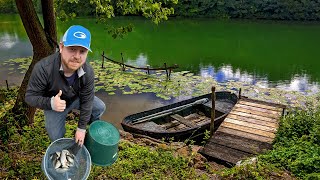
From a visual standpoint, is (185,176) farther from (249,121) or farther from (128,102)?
(128,102)

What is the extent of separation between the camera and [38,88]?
9.12 feet

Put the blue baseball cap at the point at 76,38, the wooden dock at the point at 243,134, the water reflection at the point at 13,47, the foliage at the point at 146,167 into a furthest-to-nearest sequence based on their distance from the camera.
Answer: the water reflection at the point at 13,47
the wooden dock at the point at 243,134
the foliage at the point at 146,167
the blue baseball cap at the point at 76,38

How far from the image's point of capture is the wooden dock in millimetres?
7113

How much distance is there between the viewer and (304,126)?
7027 millimetres

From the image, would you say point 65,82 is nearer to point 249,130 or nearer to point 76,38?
point 76,38

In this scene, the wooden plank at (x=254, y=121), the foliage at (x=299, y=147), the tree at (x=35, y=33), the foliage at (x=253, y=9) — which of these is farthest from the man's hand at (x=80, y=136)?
the foliage at (x=253, y=9)

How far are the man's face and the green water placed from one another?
14897 millimetres

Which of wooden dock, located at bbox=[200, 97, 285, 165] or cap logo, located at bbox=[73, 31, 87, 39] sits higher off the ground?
cap logo, located at bbox=[73, 31, 87, 39]

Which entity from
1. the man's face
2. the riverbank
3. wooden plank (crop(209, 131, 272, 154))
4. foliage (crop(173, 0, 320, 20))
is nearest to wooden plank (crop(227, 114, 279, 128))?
wooden plank (crop(209, 131, 272, 154))

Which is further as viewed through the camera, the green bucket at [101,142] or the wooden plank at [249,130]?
the wooden plank at [249,130]

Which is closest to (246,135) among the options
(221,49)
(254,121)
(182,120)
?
(254,121)

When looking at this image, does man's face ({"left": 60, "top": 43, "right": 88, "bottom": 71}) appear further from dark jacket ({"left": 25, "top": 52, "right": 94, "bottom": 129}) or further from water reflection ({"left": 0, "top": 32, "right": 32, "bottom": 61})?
water reflection ({"left": 0, "top": 32, "right": 32, "bottom": 61})

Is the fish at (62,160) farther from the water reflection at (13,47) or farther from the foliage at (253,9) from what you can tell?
the foliage at (253,9)

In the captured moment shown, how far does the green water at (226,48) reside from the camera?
18.6m
